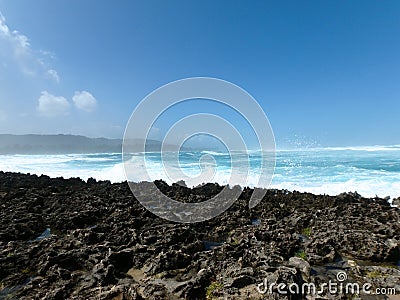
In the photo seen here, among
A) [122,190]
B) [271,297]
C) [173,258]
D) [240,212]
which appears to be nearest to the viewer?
[271,297]

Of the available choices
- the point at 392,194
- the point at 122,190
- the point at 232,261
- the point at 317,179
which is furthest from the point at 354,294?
the point at 317,179

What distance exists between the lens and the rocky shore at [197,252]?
615 centimetres

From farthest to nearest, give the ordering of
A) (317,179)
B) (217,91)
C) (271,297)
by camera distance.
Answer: (317,179) → (217,91) → (271,297)

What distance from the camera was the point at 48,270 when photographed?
7.32 metres

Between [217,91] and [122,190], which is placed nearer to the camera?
[217,91]

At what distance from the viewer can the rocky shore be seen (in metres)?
6.15

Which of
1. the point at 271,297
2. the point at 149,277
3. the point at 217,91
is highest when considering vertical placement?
the point at 217,91

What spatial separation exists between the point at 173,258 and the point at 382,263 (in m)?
6.56

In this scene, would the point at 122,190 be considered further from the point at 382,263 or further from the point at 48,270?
the point at 382,263

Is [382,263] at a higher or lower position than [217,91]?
lower

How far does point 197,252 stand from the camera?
856 cm

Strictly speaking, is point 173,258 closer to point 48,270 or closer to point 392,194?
point 48,270

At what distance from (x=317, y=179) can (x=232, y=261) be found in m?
25.2

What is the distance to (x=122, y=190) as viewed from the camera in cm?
2023
